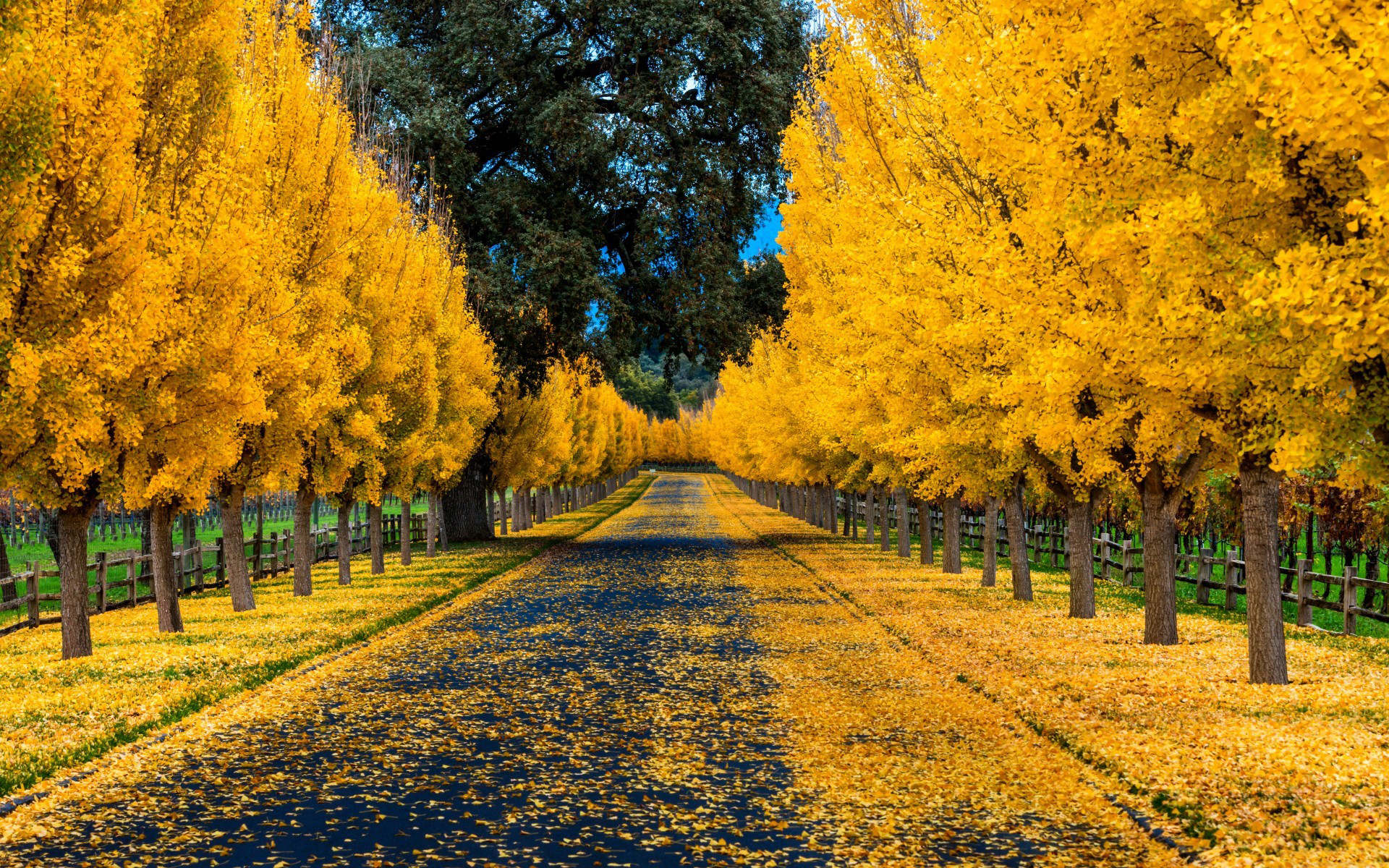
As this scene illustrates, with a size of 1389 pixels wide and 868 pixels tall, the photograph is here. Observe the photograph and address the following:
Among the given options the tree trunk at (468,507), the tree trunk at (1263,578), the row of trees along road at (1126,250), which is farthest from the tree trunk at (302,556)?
the tree trunk at (1263,578)

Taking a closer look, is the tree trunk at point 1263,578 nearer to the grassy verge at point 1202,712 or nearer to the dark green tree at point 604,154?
the grassy verge at point 1202,712

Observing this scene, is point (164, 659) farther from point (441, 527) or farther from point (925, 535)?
point (441, 527)

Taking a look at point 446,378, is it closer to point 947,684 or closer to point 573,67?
point 573,67

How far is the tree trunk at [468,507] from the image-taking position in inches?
1753

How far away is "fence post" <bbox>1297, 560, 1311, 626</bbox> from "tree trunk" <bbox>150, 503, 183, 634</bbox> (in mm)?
17901

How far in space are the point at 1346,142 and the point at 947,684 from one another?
7455 mm

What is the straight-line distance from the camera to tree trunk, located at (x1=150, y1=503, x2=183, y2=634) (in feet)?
62.2

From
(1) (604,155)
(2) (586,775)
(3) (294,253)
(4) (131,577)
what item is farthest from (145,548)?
(2) (586,775)

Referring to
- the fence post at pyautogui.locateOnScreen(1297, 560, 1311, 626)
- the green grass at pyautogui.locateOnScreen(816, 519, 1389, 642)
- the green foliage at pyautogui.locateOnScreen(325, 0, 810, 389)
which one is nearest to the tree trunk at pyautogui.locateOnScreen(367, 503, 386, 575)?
the green foliage at pyautogui.locateOnScreen(325, 0, 810, 389)

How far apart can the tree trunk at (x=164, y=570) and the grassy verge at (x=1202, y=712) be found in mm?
Answer: 11107

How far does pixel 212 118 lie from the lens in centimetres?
1750

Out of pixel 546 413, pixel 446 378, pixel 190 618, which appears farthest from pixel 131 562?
pixel 546 413

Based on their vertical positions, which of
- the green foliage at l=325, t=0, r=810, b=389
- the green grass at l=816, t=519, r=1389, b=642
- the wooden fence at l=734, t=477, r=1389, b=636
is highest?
the green foliage at l=325, t=0, r=810, b=389

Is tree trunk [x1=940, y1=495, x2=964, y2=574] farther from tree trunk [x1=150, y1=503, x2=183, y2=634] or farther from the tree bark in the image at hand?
the tree bark
